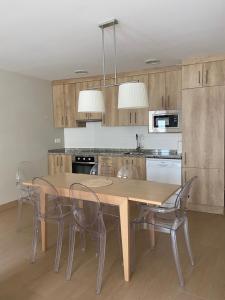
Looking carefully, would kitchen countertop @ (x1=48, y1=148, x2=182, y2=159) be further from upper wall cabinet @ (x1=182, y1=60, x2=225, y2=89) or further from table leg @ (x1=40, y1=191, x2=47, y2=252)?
table leg @ (x1=40, y1=191, x2=47, y2=252)

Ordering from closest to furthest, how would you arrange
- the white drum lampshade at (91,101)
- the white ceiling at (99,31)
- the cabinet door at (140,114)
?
the white ceiling at (99,31) < the white drum lampshade at (91,101) < the cabinet door at (140,114)

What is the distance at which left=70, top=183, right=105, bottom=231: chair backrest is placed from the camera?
2.20 meters

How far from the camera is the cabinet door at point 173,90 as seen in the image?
156 inches

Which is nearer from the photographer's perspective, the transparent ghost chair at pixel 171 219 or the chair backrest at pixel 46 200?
the transparent ghost chair at pixel 171 219

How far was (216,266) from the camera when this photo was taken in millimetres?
2389

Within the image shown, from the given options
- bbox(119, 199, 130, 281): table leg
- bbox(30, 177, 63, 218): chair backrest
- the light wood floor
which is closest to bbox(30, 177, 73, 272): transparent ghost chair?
bbox(30, 177, 63, 218): chair backrest

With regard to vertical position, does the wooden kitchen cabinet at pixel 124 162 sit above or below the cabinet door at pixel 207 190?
above

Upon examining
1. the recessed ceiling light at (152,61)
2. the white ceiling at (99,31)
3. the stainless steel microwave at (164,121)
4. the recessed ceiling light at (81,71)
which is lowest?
the stainless steel microwave at (164,121)

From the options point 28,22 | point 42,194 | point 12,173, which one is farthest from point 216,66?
point 12,173

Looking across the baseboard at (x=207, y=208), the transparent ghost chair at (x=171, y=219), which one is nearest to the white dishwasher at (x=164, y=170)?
the baseboard at (x=207, y=208)

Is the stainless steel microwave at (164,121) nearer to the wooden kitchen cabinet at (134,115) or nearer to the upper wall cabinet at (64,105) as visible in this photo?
the wooden kitchen cabinet at (134,115)

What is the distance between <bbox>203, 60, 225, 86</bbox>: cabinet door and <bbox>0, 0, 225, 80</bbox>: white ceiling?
0.73 feet

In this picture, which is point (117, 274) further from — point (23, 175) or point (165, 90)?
point (165, 90)

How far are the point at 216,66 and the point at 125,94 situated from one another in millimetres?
1919
